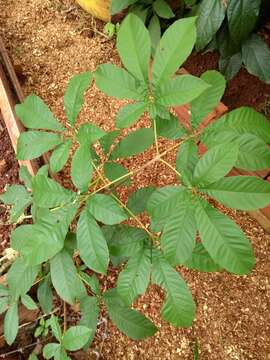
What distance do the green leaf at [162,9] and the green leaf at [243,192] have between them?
1.28m

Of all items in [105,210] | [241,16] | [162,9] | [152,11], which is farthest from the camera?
[152,11]

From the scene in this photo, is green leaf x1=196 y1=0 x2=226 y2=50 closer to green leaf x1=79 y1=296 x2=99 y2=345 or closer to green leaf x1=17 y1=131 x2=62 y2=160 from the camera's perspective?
green leaf x1=17 y1=131 x2=62 y2=160

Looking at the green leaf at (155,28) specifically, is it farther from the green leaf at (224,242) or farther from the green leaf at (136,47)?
the green leaf at (224,242)

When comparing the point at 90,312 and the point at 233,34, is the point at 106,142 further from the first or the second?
the point at 233,34

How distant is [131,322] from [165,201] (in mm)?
463

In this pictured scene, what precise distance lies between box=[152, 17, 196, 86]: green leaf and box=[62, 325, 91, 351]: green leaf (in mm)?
609

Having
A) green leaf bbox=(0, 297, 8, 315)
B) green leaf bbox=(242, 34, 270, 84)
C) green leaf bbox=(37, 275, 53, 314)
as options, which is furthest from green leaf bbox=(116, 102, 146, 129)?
green leaf bbox=(242, 34, 270, 84)

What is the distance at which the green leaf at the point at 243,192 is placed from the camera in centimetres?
72

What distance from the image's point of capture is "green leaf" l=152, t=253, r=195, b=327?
821 mm

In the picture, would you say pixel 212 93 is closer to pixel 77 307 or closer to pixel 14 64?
pixel 77 307

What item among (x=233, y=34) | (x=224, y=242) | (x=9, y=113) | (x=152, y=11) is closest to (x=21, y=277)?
(x=224, y=242)

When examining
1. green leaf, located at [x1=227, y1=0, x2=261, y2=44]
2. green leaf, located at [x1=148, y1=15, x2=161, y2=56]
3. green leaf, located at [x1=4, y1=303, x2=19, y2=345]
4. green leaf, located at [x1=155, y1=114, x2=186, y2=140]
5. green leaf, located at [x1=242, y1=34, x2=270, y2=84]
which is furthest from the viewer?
green leaf, located at [x1=148, y1=15, x2=161, y2=56]

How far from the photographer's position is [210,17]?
1.49 m

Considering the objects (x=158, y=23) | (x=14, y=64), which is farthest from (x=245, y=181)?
(x=14, y=64)
